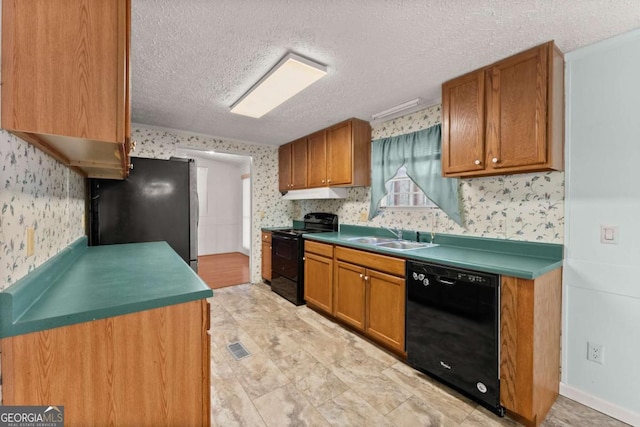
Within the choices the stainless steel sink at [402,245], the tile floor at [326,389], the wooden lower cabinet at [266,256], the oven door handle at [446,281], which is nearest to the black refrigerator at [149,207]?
the tile floor at [326,389]

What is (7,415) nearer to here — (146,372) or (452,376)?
(146,372)

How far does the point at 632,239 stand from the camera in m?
1.62

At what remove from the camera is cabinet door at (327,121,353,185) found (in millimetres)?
3182

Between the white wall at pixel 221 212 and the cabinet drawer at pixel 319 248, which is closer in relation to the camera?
the cabinet drawer at pixel 319 248

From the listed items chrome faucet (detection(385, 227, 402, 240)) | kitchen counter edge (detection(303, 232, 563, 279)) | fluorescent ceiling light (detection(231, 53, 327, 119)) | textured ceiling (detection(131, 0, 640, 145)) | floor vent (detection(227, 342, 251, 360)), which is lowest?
floor vent (detection(227, 342, 251, 360))

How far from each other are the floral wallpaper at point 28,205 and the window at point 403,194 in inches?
108

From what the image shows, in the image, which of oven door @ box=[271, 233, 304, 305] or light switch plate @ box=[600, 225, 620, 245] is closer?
light switch plate @ box=[600, 225, 620, 245]

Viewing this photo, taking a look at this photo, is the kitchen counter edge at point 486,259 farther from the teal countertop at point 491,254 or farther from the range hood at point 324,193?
the range hood at point 324,193

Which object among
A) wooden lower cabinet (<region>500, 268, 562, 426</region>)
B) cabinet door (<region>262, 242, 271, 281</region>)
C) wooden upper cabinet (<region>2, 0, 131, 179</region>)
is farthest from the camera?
cabinet door (<region>262, 242, 271, 281</region>)

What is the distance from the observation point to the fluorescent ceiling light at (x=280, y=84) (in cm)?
189

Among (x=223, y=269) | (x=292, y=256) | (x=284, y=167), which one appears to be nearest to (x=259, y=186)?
(x=284, y=167)

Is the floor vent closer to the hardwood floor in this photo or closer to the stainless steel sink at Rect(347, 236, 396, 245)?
the stainless steel sink at Rect(347, 236, 396, 245)

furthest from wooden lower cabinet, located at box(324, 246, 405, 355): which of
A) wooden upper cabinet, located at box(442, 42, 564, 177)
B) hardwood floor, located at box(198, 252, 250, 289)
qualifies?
hardwood floor, located at box(198, 252, 250, 289)

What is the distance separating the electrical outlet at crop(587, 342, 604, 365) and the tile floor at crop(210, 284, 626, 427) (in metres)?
0.32
